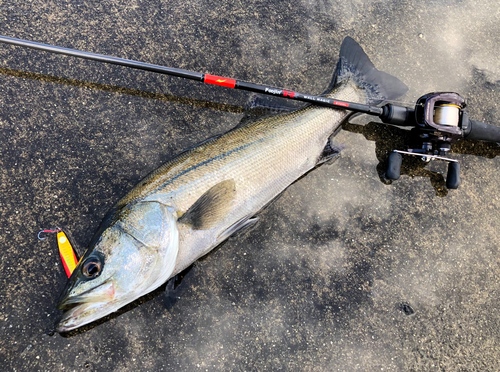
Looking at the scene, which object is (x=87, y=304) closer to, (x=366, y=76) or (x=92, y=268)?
(x=92, y=268)

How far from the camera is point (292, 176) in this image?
8.38 feet

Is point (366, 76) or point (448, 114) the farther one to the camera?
point (366, 76)

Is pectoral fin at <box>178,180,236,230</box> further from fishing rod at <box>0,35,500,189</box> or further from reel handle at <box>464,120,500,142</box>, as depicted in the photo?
reel handle at <box>464,120,500,142</box>

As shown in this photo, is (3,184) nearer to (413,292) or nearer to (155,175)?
(155,175)

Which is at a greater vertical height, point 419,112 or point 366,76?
point 366,76

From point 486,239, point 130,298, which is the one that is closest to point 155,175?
point 130,298

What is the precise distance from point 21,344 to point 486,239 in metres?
4.06

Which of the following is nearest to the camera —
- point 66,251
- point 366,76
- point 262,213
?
point 66,251

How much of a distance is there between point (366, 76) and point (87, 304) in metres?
2.90

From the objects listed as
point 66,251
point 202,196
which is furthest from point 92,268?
point 202,196

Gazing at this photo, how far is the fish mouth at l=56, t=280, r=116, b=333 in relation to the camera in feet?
6.12

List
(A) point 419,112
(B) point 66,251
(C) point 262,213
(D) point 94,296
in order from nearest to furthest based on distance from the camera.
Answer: (D) point 94,296
(B) point 66,251
(A) point 419,112
(C) point 262,213

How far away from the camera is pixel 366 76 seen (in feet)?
9.13

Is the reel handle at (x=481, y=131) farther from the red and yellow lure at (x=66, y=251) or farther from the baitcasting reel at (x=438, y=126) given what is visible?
the red and yellow lure at (x=66, y=251)
